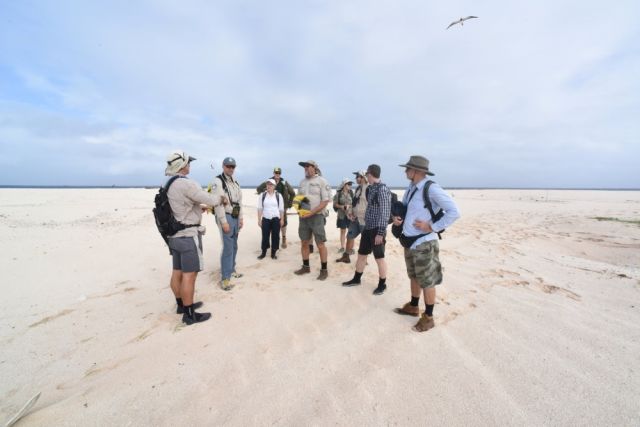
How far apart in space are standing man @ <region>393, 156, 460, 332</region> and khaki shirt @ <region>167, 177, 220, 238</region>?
2673 millimetres

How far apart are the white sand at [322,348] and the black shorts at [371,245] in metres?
0.70

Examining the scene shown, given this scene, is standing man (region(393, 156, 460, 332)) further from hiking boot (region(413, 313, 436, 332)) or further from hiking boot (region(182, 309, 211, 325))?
hiking boot (region(182, 309, 211, 325))

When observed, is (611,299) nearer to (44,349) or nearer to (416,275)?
(416,275)

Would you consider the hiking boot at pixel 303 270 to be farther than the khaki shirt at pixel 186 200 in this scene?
Yes

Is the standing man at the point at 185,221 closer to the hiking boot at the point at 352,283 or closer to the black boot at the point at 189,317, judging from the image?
the black boot at the point at 189,317

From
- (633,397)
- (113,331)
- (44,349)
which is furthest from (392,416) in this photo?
(44,349)

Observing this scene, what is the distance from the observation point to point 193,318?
368cm

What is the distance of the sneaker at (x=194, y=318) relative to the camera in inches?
144

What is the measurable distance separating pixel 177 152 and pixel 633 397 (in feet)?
17.8

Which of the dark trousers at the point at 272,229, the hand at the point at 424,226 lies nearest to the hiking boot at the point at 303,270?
the dark trousers at the point at 272,229

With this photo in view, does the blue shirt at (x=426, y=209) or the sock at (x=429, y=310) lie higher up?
the blue shirt at (x=426, y=209)

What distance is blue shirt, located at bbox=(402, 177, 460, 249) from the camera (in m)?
3.13

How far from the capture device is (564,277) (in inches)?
199

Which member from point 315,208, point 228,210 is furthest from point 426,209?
point 228,210
